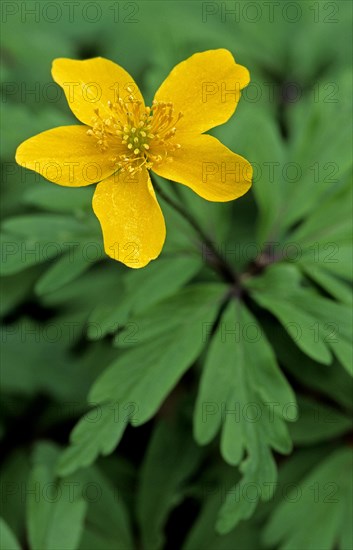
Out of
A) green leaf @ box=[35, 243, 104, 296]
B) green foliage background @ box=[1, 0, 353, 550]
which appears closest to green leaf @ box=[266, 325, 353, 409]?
green foliage background @ box=[1, 0, 353, 550]

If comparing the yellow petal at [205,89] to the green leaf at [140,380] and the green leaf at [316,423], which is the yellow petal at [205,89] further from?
the green leaf at [316,423]

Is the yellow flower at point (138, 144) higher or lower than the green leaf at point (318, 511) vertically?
higher

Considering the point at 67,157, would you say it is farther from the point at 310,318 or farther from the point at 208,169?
the point at 310,318

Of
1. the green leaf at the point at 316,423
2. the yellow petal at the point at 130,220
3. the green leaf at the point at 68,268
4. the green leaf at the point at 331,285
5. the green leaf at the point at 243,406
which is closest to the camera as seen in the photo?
the yellow petal at the point at 130,220

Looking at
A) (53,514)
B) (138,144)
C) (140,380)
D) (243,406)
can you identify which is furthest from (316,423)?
(138,144)

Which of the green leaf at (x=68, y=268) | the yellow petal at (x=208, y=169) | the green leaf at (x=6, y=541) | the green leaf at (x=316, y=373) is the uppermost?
the yellow petal at (x=208, y=169)

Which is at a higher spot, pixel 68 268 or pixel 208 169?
pixel 208 169

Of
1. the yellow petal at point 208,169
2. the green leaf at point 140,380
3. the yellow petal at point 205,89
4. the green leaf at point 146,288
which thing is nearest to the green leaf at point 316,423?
the green leaf at point 140,380
